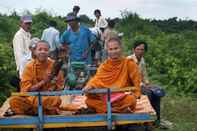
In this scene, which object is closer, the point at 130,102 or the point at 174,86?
the point at 130,102

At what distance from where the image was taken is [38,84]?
26.8 feet

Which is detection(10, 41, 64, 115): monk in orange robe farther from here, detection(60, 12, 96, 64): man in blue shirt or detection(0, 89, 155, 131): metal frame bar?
detection(60, 12, 96, 64): man in blue shirt

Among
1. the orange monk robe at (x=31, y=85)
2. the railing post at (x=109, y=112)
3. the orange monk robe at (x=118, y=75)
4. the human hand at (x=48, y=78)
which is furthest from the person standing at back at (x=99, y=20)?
the railing post at (x=109, y=112)

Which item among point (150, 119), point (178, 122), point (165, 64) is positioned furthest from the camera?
point (165, 64)

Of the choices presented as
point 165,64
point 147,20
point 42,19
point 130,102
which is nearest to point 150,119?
point 130,102

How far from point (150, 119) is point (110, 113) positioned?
1.67ft

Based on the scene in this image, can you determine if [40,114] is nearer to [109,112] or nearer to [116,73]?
[109,112]

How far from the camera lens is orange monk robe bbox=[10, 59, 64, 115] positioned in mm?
7996

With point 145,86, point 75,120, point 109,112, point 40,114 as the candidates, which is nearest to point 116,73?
point 109,112

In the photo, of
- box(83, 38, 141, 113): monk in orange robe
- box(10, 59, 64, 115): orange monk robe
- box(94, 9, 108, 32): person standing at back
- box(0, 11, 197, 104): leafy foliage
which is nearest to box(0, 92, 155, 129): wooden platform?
box(10, 59, 64, 115): orange monk robe

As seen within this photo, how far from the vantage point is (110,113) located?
7.76m

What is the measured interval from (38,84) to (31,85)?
0.35 ft

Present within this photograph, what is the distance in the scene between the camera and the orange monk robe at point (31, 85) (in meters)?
8.00

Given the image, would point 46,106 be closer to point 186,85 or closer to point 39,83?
point 39,83
